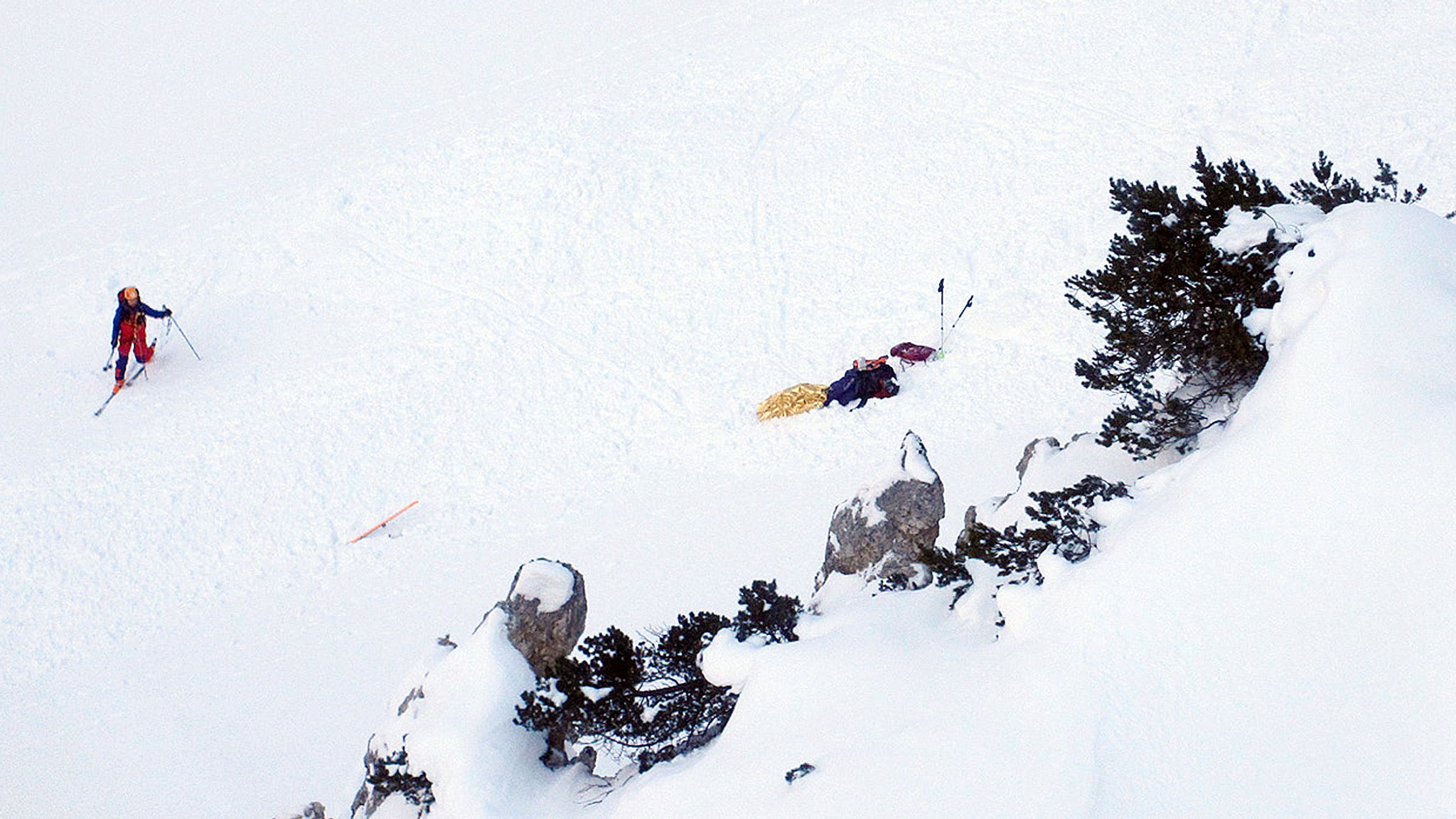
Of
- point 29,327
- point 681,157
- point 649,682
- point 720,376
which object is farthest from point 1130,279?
point 29,327

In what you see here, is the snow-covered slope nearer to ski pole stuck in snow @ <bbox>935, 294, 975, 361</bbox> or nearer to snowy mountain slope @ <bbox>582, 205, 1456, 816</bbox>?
snowy mountain slope @ <bbox>582, 205, 1456, 816</bbox>

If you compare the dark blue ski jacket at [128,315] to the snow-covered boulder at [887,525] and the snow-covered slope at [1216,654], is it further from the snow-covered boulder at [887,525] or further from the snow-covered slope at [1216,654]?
the snow-covered slope at [1216,654]

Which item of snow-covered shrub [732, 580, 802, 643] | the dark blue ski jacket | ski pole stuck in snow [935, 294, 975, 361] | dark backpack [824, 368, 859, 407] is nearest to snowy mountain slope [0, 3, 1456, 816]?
ski pole stuck in snow [935, 294, 975, 361]

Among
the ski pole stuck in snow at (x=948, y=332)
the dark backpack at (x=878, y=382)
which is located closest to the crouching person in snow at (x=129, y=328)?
the dark backpack at (x=878, y=382)

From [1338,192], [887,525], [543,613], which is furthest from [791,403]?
[1338,192]

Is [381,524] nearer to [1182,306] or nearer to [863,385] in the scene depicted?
[863,385]

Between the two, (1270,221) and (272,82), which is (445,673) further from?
(272,82)

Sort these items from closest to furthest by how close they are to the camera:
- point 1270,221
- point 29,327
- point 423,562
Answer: point 1270,221, point 423,562, point 29,327

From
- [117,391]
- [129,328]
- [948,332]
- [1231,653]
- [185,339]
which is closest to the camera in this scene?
[1231,653]
